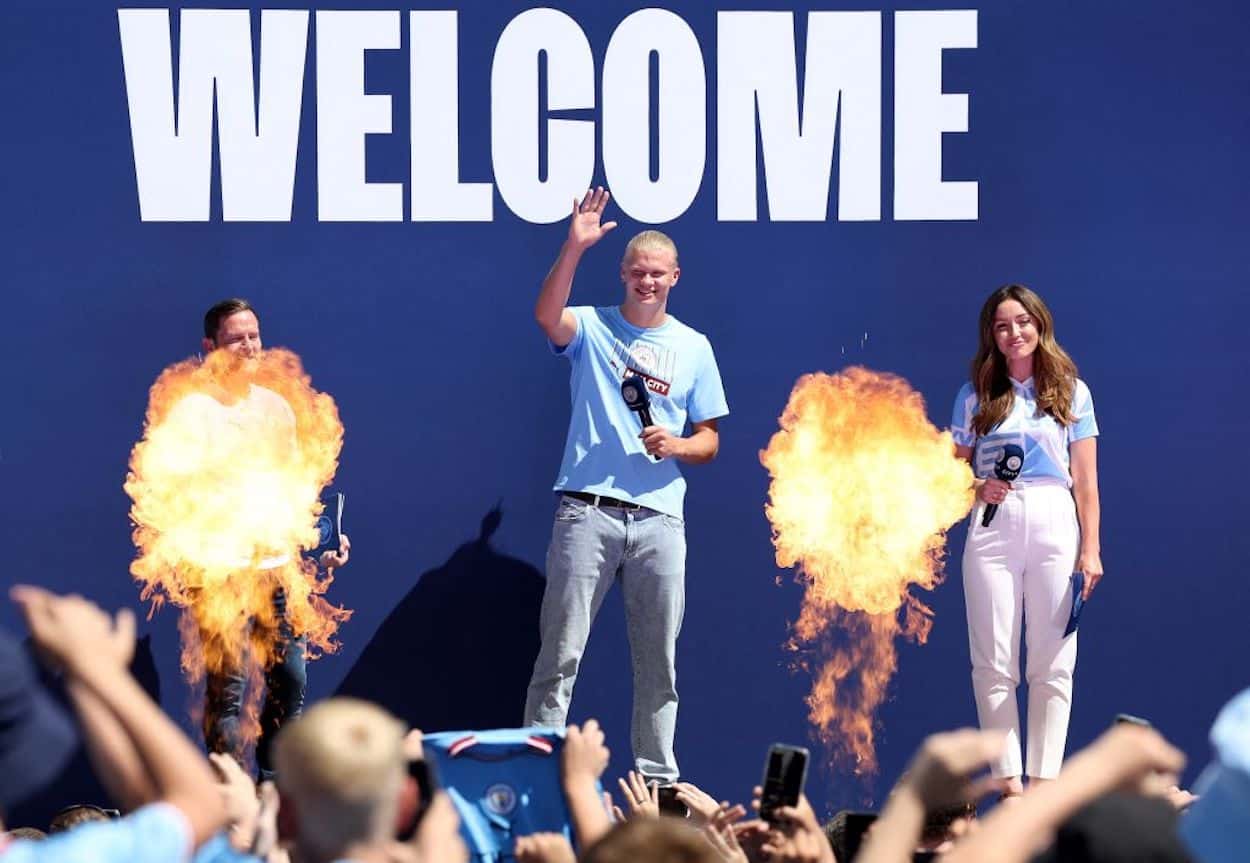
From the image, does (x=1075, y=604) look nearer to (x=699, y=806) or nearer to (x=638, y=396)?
(x=638, y=396)

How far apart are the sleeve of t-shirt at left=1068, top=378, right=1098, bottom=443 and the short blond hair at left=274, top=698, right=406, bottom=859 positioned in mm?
4620

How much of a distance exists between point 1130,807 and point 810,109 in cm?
505

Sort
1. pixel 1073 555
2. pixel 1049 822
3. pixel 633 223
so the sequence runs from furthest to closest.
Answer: pixel 633 223
pixel 1073 555
pixel 1049 822

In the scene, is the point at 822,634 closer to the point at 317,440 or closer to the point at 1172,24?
the point at 317,440

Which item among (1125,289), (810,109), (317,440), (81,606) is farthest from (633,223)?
(81,606)

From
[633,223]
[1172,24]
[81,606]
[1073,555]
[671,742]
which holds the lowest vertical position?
[671,742]

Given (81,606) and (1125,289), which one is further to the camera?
(1125,289)

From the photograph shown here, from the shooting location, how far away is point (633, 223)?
24.5 ft

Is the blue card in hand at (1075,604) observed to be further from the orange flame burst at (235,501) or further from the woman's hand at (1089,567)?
the orange flame burst at (235,501)

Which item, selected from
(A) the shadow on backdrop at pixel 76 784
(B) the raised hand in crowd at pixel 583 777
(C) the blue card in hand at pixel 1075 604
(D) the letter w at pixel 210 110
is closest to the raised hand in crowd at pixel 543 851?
Answer: (B) the raised hand in crowd at pixel 583 777

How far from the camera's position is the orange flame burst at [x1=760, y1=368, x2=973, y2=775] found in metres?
7.06

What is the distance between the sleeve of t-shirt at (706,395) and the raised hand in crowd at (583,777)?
3049mm

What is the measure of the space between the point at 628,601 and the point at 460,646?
897 mm

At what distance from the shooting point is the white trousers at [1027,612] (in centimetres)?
684
